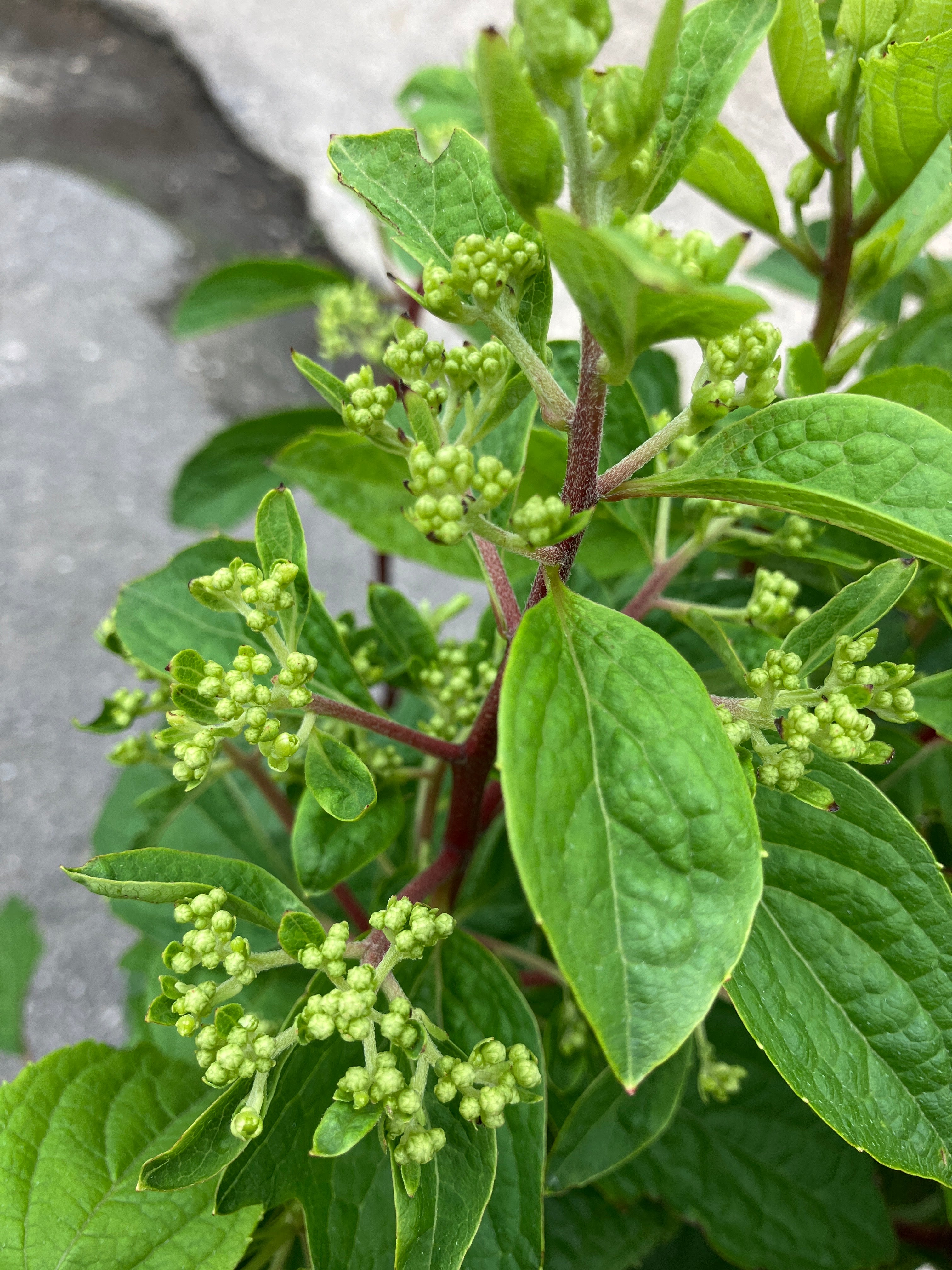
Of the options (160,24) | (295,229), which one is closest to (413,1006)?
(295,229)

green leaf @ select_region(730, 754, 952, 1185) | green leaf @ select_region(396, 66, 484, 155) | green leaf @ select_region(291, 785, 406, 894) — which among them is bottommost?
green leaf @ select_region(291, 785, 406, 894)

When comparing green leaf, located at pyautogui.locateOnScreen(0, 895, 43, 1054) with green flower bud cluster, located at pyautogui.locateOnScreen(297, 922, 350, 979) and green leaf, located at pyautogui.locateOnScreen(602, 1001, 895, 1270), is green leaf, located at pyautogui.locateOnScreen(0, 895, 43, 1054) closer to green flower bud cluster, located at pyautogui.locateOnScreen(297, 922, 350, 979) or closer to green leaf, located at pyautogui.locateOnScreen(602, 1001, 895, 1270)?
green leaf, located at pyautogui.locateOnScreen(602, 1001, 895, 1270)

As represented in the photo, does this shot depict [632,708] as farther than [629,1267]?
No

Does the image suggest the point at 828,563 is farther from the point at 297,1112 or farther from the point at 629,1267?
the point at 629,1267

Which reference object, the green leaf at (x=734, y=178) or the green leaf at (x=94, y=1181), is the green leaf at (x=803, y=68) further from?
the green leaf at (x=94, y=1181)

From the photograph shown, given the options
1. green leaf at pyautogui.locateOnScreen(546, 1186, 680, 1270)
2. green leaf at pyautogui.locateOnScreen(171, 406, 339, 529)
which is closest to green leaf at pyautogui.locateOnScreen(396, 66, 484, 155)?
green leaf at pyautogui.locateOnScreen(171, 406, 339, 529)
